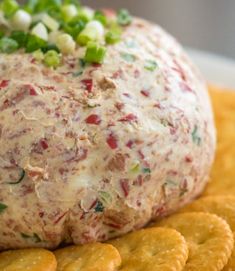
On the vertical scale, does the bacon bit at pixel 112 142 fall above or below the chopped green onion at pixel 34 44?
below

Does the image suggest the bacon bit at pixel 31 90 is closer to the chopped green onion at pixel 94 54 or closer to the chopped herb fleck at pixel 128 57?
the chopped green onion at pixel 94 54

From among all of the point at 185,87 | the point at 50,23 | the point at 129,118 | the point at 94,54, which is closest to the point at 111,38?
the point at 94,54

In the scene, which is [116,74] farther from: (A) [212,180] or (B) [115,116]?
(A) [212,180]

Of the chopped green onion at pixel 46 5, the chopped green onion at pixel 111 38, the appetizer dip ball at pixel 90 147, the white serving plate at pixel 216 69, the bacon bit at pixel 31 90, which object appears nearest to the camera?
the appetizer dip ball at pixel 90 147

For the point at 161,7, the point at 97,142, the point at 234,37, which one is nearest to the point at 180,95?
the point at 97,142

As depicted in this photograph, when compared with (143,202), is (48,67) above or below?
above

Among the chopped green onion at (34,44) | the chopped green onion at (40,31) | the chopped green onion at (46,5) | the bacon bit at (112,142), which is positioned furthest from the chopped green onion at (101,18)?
the bacon bit at (112,142)

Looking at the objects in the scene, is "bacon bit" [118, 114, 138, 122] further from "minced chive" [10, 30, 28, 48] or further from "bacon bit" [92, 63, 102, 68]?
"minced chive" [10, 30, 28, 48]
